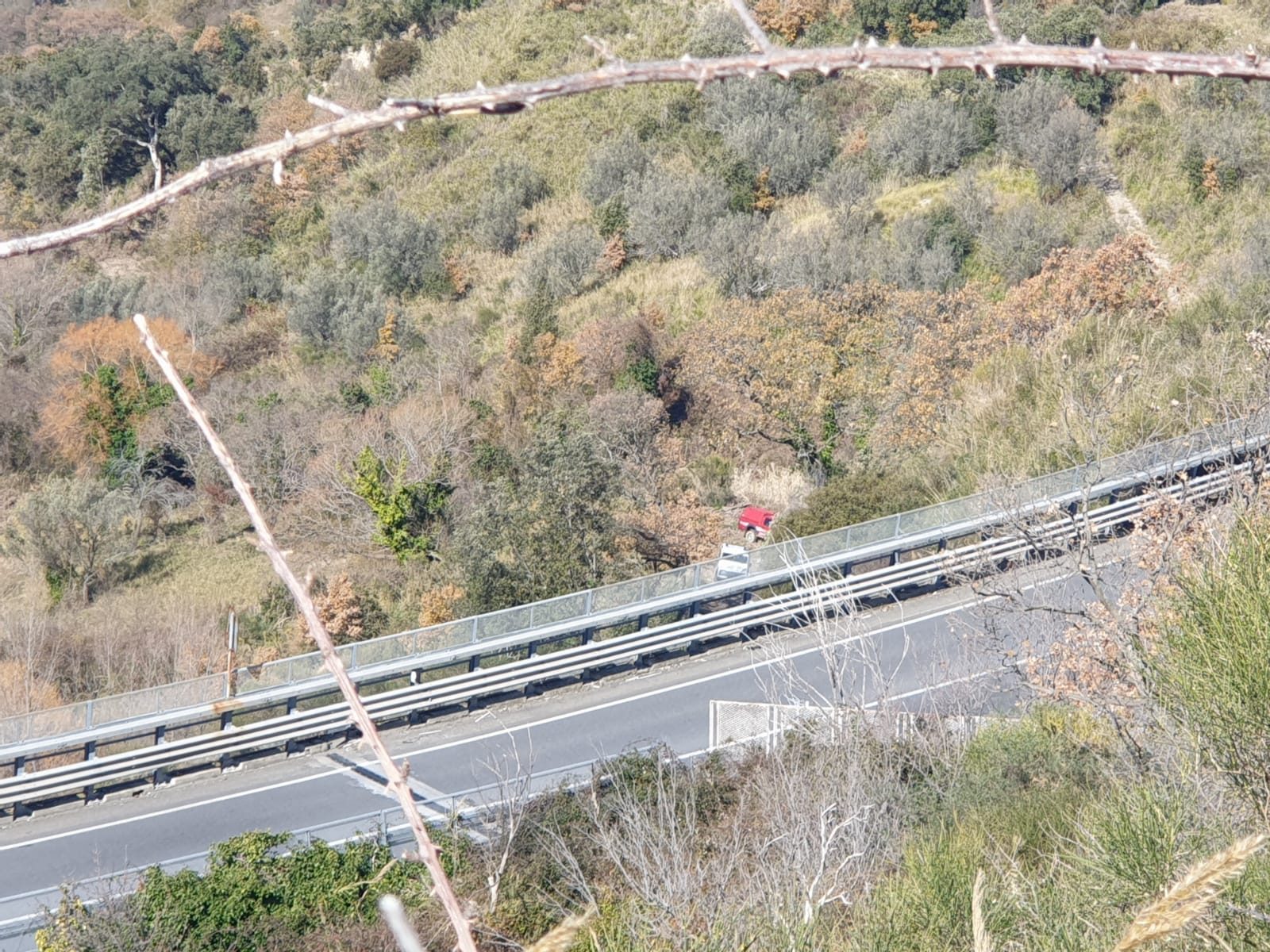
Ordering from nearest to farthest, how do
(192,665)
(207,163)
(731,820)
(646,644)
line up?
(207,163) → (731,820) → (646,644) → (192,665)

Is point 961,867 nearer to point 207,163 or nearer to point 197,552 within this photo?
point 207,163

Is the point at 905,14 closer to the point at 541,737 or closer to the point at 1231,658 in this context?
the point at 541,737

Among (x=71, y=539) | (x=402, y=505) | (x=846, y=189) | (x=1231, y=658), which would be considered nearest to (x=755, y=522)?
(x=402, y=505)

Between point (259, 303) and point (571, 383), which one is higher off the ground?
point (259, 303)

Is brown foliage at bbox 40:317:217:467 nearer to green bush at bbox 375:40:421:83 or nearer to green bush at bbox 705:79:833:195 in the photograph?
green bush at bbox 705:79:833:195

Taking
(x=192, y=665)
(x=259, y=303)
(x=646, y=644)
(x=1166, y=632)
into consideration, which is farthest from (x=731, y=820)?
(x=259, y=303)
